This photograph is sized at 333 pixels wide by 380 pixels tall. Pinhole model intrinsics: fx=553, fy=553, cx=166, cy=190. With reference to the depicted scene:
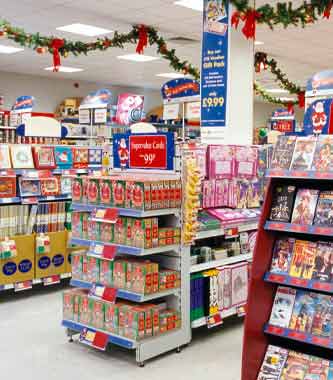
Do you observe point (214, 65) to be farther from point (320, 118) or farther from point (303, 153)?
point (303, 153)

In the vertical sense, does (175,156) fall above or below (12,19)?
below

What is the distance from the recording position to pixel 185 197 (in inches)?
180

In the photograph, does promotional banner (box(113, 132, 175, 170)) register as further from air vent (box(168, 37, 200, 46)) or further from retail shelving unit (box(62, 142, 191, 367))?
air vent (box(168, 37, 200, 46))

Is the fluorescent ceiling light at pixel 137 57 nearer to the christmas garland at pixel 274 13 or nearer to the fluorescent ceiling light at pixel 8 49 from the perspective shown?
the fluorescent ceiling light at pixel 8 49

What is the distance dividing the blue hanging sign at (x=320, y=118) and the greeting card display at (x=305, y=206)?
54cm

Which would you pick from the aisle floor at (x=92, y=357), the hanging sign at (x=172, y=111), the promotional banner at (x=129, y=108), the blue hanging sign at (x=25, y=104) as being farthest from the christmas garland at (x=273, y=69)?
the aisle floor at (x=92, y=357)

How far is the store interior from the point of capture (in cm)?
313

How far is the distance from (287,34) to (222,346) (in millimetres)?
7258

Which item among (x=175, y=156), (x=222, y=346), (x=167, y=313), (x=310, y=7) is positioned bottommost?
(x=222, y=346)

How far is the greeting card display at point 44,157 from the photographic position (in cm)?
651

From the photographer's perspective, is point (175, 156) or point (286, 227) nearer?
point (286, 227)

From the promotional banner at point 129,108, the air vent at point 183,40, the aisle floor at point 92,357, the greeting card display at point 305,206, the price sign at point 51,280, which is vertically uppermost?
the air vent at point 183,40

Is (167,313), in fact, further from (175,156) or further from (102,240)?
(175,156)

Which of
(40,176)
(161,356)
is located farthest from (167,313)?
(40,176)
